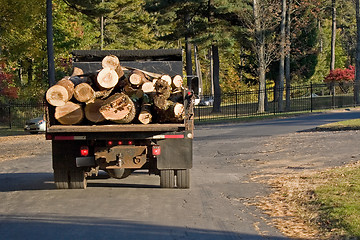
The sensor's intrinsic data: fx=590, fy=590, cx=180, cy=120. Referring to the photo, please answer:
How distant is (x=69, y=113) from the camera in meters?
10.7

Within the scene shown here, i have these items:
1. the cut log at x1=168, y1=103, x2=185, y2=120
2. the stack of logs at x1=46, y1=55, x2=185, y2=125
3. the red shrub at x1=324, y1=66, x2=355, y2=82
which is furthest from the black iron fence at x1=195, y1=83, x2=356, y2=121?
the cut log at x1=168, y1=103, x2=185, y2=120

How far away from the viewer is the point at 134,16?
191 ft

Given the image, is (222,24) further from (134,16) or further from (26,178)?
(26,178)

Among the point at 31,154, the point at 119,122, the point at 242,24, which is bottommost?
the point at 31,154

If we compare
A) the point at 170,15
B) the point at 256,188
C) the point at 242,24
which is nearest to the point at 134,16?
the point at 170,15

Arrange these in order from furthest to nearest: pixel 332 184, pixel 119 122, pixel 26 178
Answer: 1. pixel 26 178
2. pixel 332 184
3. pixel 119 122

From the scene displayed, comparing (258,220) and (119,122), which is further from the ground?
(119,122)

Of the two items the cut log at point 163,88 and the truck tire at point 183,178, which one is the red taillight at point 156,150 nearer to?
the truck tire at point 183,178

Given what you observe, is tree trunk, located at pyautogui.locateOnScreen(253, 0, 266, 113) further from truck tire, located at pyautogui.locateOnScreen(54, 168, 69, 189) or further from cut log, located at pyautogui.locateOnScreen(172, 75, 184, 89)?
truck tire, located at pyautogui.locateOnScreen(54, 168, 69, 189)

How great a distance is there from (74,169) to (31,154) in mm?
10463

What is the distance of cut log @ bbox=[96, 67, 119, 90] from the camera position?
10688 millimetres

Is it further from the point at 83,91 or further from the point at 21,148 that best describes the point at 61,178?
the point at 21,148

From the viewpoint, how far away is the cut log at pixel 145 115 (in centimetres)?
1066

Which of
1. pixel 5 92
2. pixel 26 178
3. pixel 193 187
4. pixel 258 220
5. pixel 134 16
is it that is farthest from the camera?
pixel 134 16
